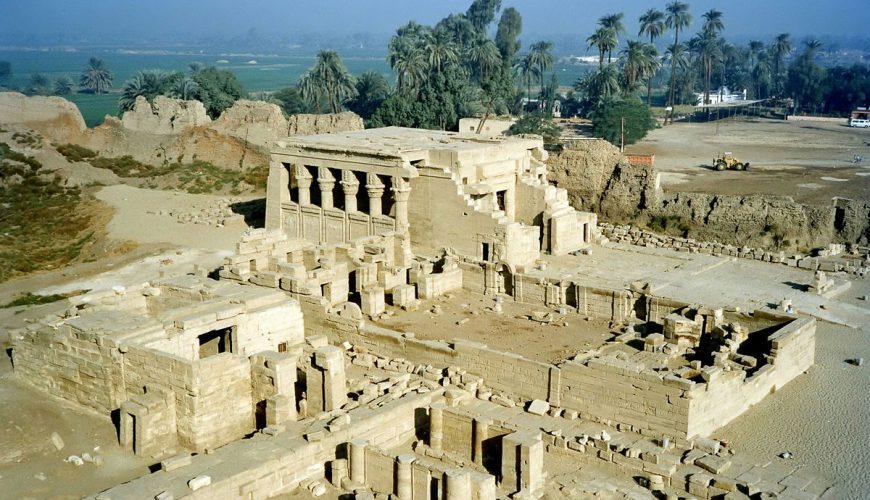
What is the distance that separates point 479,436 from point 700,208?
20.7 m

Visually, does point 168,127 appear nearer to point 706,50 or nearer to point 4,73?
point 706,50

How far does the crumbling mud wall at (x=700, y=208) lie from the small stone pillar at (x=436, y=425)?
19.5 m

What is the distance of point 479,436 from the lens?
1903cm

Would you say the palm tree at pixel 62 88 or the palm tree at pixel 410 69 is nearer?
the palm tree at pixel 410 69

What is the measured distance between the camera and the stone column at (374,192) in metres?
31.0

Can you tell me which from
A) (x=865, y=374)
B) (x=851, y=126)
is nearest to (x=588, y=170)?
(x=865, y=374)

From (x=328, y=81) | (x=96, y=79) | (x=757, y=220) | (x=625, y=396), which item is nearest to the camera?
(x=625, y=396)

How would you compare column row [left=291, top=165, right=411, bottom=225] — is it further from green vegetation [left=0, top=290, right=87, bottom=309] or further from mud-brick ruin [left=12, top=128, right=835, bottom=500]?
green vegetation [left=0, top=290, right=87, bottom=309]

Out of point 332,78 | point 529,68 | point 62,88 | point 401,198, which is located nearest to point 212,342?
point 401,198

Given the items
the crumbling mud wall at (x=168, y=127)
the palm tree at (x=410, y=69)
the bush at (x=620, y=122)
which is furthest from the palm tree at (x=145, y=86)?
the bush at (x=620, y=122)

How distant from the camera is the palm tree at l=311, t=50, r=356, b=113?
230 feet

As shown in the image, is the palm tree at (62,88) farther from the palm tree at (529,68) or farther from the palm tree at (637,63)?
the palm tree at (637,63)

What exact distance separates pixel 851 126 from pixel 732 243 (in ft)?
145

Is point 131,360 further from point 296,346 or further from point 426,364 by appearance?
point 426,364
